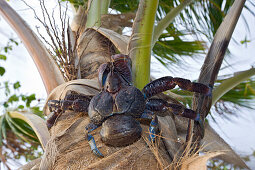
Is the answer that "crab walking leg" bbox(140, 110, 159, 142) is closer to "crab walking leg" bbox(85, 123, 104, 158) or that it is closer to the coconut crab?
the coconut crab

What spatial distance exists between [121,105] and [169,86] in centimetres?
25

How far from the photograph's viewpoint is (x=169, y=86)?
1213mm

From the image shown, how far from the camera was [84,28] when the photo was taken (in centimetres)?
195

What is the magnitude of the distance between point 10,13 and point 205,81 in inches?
46.0

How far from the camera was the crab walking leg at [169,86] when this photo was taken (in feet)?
3.95

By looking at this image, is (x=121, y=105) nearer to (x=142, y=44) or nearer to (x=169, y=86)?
(x=169, y=86)

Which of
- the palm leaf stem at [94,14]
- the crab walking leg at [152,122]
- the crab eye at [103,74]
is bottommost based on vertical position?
the crab walking leg at [152,122]

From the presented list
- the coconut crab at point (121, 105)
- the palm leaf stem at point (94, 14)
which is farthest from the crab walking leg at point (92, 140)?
the palm leaf stem at point (94, 14)

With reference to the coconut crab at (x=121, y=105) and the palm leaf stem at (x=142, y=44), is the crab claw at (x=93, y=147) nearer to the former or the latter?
the coconut crab at (x=121, y=105)

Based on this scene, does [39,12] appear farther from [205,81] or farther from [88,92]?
[205,81]

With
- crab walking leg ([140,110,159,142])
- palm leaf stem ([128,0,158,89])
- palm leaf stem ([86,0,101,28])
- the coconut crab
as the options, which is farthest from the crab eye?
palm leaf stem ([86,0,101,28])

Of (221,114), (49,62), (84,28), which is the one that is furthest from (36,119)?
(221,114)

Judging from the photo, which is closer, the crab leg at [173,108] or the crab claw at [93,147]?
the crab claw at [93,147]

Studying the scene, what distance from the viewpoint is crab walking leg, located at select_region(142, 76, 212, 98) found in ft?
3.95
